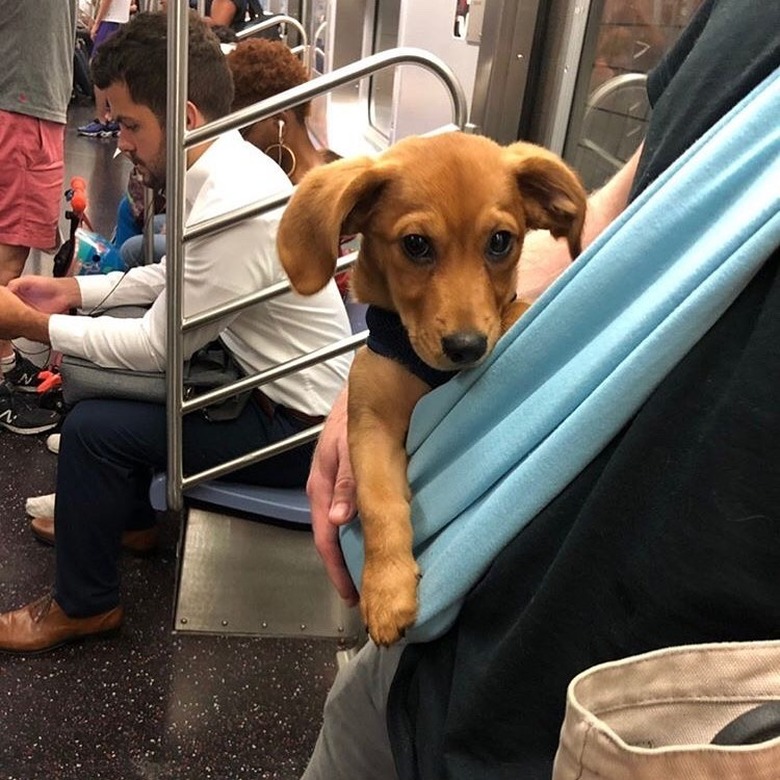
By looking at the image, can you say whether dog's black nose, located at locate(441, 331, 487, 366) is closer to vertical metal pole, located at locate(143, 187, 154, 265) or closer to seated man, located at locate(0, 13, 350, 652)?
seated man, located at locate(0, 13, 350, 652)

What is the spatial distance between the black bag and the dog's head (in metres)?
0.91

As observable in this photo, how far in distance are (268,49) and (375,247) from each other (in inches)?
75.5

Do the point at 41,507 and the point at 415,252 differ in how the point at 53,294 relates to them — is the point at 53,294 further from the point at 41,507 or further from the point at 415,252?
the point at 415,252

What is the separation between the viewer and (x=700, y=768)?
0.42 metres

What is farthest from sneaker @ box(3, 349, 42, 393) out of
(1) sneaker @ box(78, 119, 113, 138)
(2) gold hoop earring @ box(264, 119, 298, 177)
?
(1) sneaker @ box(78, 119, 113, 138)

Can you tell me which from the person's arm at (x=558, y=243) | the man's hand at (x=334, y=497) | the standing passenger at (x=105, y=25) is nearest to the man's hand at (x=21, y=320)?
the man's hand at (x=334, y=497)

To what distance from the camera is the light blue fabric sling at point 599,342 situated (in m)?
0.52

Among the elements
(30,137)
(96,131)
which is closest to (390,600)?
(30,137)

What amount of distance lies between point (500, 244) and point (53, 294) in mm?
1667

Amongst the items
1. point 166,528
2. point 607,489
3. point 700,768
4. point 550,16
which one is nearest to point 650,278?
point 607,489

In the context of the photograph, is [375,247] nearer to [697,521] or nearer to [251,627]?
[697,521]

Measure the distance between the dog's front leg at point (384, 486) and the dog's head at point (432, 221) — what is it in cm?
6

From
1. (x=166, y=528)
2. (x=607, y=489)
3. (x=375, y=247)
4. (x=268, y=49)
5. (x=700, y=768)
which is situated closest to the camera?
(x=700, y=768)

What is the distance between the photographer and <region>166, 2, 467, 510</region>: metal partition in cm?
149
